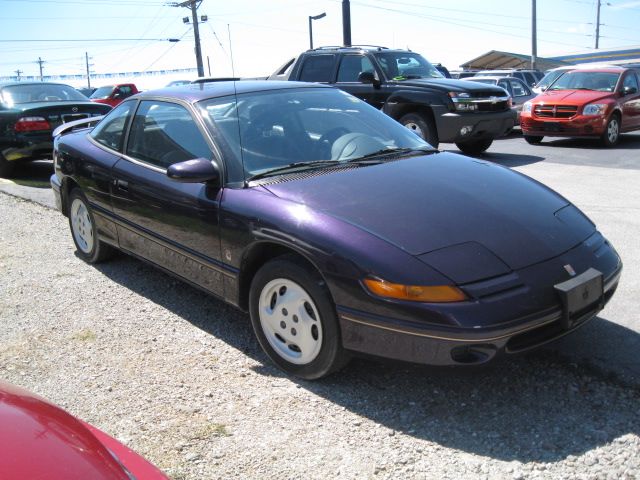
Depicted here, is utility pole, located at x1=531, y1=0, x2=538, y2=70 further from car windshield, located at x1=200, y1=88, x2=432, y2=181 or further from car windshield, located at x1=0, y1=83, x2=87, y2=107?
car windshield, located at x1=200, y1=88, x2=432, y2=181

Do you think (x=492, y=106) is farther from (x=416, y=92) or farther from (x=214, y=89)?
(x=214, y=89)

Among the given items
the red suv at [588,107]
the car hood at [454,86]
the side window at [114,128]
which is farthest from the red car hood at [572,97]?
the side window at [114,128]

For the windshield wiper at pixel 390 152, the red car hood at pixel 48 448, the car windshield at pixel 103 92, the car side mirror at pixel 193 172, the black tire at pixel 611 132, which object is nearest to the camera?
the red car hood at pixel 48 448

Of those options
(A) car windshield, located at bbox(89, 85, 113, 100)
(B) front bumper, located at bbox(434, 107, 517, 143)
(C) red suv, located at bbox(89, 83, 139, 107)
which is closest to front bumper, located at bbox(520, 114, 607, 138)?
(B) front bumper, located at bbox(434, 107, 517, 143)

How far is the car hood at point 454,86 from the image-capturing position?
966cm

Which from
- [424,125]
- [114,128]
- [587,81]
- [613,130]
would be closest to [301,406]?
[114,128]

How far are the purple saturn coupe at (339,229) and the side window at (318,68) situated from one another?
6722 millimetres

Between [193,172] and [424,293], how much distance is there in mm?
1502

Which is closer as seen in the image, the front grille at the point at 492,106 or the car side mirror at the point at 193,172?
the car side mirror at the point at 193,172

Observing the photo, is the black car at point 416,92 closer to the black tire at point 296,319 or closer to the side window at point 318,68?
the side window at point 318,68

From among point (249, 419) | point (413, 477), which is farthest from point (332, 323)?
point (413, 477)

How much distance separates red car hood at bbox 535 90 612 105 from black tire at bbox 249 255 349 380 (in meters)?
10.0

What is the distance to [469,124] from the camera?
9562 mm

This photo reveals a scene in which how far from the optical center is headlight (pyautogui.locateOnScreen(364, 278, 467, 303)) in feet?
8.69
